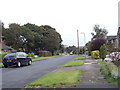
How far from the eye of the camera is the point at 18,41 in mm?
41438

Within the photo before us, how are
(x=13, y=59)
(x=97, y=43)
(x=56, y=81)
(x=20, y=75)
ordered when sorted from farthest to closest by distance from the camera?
(x=97, y=43) → (x=13, y=59) → (x=20, y=75) → (x=56, y=81)

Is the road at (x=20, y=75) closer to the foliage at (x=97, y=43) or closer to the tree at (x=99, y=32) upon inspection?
the foliage at (x=97, y=43)

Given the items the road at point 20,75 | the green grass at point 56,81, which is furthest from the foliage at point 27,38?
the green grass at point 56,81

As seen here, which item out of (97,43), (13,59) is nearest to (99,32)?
(97,43)

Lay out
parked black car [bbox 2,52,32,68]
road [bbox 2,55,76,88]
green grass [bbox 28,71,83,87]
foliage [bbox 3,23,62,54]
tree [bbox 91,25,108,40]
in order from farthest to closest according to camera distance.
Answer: tree [bbox 91,25,108,40] → foliage [bbox 3,23,62,54] → parked black car [bbox 2,52,32,68] → road [bbox 2,55,76,88] → green grass [bbox 28,71,83,87]

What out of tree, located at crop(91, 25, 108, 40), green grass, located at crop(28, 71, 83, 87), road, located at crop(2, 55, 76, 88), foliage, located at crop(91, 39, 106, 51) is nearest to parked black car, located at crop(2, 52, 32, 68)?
road, located at crop(2, 55, 76, 88)

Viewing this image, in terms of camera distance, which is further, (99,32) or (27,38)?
(99,32)

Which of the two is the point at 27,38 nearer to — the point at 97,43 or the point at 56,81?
the point at 97,43

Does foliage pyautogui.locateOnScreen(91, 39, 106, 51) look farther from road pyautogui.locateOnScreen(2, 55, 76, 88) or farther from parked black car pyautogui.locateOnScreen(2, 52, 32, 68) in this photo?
road pyautogui.locateOnScreen(2, 55, 76, 88)

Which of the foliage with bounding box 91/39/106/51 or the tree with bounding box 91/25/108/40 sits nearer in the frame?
the foliage with bounding box 91/39/106/51

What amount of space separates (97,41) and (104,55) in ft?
48.9

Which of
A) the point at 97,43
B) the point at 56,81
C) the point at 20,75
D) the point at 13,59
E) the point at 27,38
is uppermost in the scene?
the point at 27,38

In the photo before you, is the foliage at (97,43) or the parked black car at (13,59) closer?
the parked black car at (13,59)

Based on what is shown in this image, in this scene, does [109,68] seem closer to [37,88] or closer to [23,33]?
[37,88]
